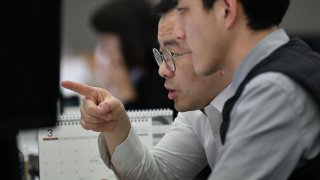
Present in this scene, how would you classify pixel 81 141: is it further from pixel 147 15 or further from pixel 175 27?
pixel 147 15

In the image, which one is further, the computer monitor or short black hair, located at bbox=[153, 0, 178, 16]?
short black hair, located at bbox=[153, 0, 178, 16]

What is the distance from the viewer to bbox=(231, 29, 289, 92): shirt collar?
3.70 feet

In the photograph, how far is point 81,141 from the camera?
5.47ft

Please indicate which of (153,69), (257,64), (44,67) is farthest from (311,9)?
(44,67)

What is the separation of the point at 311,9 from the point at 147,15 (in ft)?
11.4

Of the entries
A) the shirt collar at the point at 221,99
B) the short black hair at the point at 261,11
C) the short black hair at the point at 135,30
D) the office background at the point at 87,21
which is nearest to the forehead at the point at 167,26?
the shirt collar at the point at 221,99

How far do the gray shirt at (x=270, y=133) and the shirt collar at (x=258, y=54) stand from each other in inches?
A: 3.7

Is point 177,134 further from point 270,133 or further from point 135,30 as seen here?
point 135,30

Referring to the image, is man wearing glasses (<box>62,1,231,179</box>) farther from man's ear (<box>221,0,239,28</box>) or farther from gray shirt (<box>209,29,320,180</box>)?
gray shirt (<box>209,29,320,180</box>)

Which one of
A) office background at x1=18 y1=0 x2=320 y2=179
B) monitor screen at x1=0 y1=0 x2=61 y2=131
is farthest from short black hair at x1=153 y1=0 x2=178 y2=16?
office background at x1=18 y1=0 x2=320 y2=179

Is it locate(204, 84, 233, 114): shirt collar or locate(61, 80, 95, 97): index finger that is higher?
locate(61, 80, 95, 97): index finger

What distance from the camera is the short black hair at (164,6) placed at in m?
1.65

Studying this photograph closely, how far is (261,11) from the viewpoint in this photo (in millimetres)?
1152

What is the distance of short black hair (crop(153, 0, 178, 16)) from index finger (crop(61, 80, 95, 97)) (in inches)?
14.8
